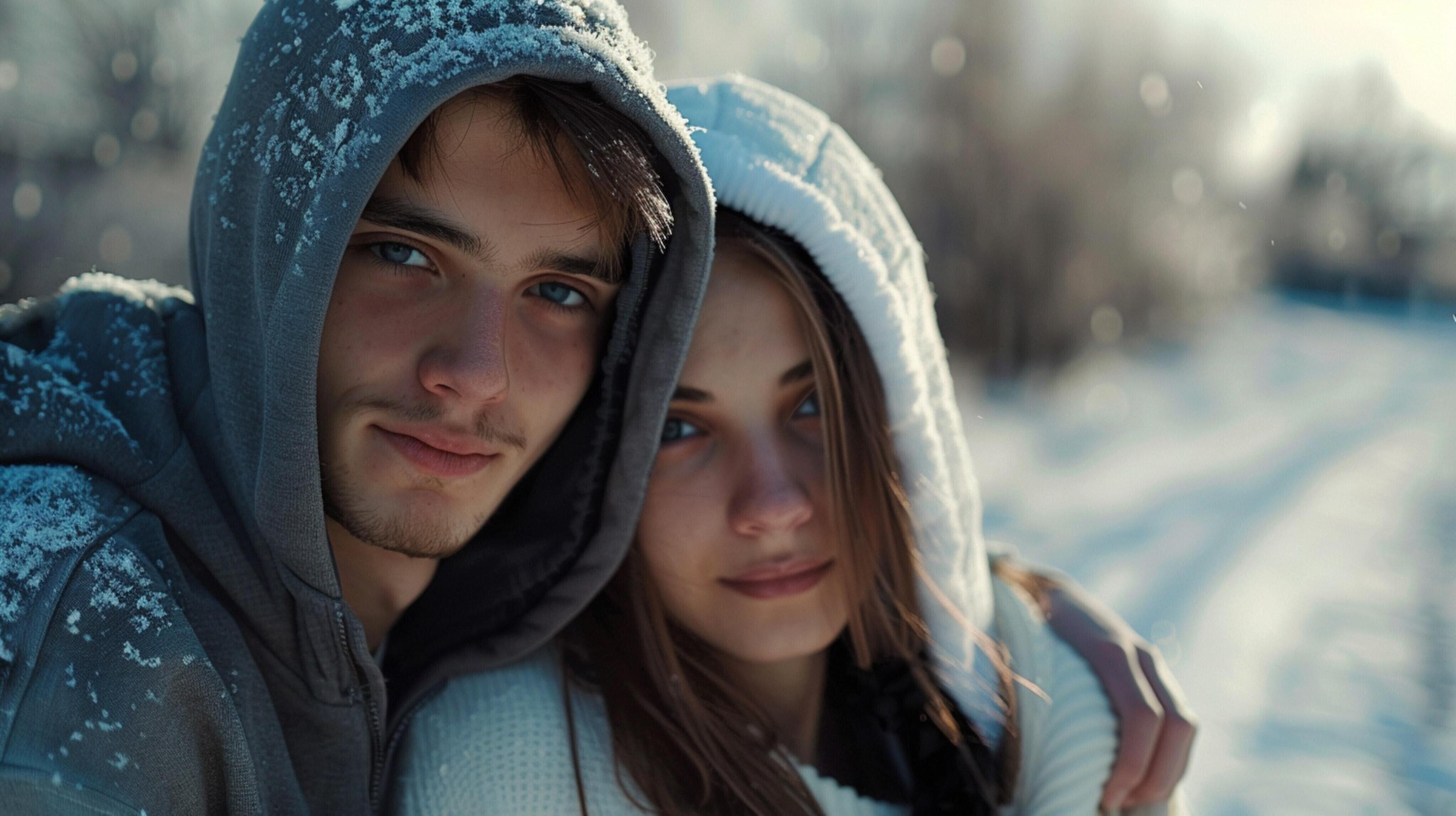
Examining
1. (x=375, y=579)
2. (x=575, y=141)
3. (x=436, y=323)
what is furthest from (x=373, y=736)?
(x=575, y=141)

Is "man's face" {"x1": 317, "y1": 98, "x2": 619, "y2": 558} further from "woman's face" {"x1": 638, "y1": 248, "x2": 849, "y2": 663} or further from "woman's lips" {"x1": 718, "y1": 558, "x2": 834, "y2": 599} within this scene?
"woman's lips" {"x1": 718, "y1": 558, "x2": 834, "y2": 599}

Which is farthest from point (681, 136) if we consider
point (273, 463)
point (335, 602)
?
point (335, 602)

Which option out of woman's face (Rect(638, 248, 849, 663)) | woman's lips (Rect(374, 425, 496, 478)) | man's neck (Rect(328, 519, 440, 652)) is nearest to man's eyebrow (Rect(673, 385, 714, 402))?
woman's face (Rect(638, 248, 849, 663))

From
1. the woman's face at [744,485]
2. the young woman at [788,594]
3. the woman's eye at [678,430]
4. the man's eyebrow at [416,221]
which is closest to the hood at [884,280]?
the young woman at [788,594]

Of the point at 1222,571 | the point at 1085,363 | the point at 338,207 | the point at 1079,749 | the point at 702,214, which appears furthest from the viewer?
the point at 1085,363

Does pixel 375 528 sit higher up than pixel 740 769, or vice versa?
pixel 375 528

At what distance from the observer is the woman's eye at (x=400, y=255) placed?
1633 millimetres

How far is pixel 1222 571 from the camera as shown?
18.0 ft

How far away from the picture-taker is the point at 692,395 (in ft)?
6.31

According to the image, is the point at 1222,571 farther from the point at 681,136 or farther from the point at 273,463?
the point at 273,463

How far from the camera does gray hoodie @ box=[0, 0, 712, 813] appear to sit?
130cm

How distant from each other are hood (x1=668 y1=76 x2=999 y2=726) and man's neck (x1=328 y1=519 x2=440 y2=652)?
91cm

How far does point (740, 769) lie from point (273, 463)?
3.43ft

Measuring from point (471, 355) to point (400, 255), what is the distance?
0.22 metres
